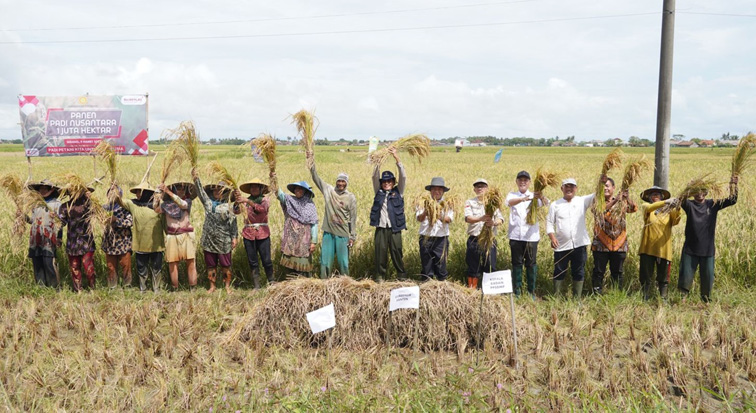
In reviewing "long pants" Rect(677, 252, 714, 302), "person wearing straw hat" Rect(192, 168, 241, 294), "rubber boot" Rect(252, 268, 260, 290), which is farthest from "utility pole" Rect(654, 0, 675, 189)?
"person wearing straw hat" Rect(192, 168, 241, 294)

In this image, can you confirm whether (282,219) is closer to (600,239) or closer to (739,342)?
(600,239)

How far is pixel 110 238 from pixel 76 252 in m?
0.47

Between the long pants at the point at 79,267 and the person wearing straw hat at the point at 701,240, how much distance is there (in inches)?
299

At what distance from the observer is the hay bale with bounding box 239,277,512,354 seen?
16.2 ft

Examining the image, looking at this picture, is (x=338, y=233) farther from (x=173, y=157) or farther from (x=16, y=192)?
(x=16, y=192)

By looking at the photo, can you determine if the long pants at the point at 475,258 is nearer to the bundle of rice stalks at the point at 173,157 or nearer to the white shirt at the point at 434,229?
the white shirt at the point at 434,229

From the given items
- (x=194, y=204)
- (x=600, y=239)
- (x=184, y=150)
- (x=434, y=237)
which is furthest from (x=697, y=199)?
(x=194, y=204)

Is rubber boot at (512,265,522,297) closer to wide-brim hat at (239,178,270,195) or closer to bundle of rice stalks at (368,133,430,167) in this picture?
bundle of rice stalks at (368,133,430,167)

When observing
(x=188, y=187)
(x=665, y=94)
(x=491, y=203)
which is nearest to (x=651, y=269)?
(x=665, y=94)

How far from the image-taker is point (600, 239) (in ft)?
20.8

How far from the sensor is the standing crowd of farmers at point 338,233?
246 inches

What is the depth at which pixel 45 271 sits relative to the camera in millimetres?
6883

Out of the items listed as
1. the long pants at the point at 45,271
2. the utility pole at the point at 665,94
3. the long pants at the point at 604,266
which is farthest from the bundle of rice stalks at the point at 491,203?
the long pants at the point at 45,271

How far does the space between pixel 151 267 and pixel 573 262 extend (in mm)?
5591
